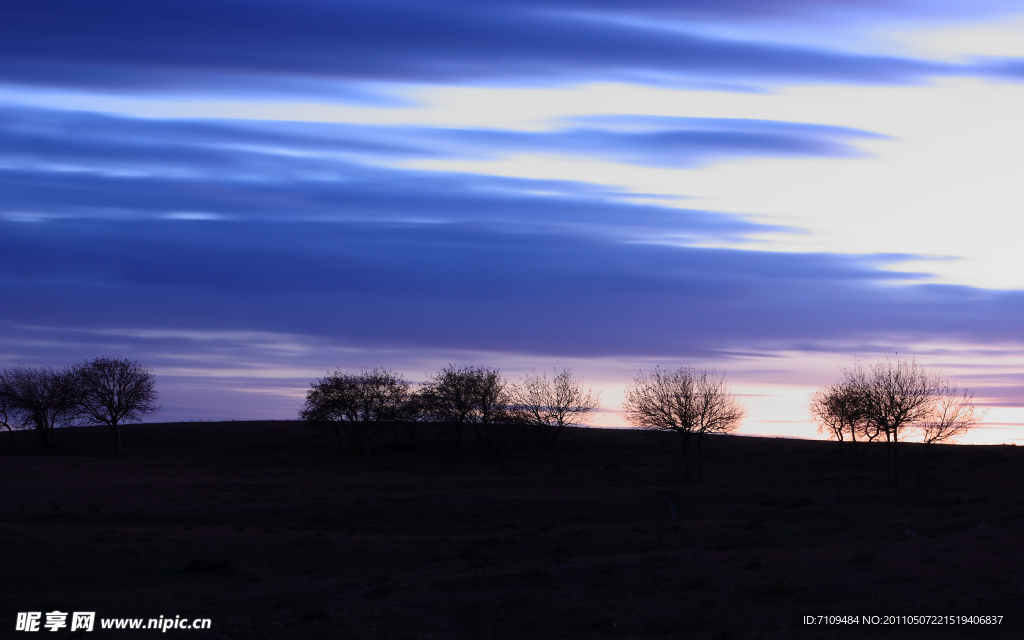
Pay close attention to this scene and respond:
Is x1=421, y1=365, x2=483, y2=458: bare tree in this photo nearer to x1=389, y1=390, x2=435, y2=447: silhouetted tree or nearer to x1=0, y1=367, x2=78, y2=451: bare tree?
x1=389, y1=390, x2=435, y2=447: silhouetted tree

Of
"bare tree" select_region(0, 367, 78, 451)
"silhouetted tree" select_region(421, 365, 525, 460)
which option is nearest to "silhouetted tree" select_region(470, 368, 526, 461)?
"silhouetted tree" select_region(421, 365, 525, 460)

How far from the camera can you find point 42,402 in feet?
320

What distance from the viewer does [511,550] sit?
29.9 meters

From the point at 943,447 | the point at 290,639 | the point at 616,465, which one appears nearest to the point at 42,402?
the point at 616,465

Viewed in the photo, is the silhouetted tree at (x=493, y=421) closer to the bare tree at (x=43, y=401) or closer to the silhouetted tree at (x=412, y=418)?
the silhouetted tree at (x=412, y=418)

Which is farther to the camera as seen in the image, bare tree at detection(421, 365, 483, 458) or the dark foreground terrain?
bare tree at detection(421, 365, 483, 458)

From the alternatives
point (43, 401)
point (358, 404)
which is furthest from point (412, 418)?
point (43, 401)

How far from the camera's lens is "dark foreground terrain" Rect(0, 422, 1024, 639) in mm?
17031

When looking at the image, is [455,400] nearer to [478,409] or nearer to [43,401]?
[478,409]

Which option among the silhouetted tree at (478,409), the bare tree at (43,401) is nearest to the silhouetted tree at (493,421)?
the silhouetted tree at (478,409)

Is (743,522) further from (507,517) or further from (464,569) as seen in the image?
(464,569)

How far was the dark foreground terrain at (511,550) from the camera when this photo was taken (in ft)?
55.9

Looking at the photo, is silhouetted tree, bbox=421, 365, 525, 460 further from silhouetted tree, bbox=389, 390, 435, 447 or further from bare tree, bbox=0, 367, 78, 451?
bare tree, bbox=0, 367, 78, 451

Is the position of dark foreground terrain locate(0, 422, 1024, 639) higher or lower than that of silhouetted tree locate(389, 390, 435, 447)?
lower
